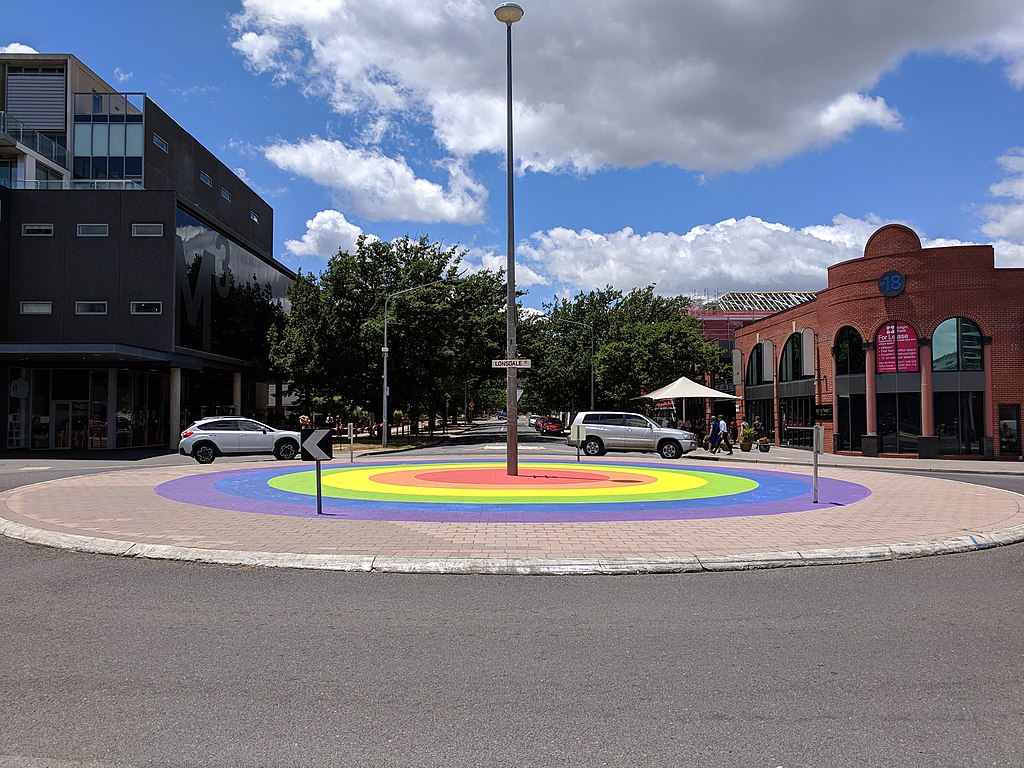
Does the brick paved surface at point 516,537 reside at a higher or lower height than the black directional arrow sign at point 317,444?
lower

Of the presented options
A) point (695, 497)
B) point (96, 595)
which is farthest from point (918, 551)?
point (96, 595)

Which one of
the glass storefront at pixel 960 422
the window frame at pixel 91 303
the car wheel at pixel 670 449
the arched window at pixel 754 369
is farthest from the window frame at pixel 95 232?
the glass storefront at pixel 960 422

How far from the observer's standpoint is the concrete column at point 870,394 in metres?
33.9

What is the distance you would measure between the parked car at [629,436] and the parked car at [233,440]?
36.6 ft

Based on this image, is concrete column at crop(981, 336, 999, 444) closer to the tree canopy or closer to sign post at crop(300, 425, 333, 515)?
the tree canopy

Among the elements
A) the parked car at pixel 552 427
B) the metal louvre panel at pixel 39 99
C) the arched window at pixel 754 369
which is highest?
the metal louvre panel at pixel 39 99

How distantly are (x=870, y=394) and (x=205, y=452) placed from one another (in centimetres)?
2885

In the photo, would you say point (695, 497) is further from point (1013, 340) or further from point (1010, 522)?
point (1013, 340)

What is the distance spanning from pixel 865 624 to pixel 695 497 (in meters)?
8.53

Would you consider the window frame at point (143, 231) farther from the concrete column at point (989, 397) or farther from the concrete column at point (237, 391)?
the concrete column at point (989, 397)

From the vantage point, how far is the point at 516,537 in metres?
9.65

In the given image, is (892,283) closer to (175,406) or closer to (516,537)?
(516,537)

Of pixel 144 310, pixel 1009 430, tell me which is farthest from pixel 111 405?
pixel 1009 430

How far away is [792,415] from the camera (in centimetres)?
4066
